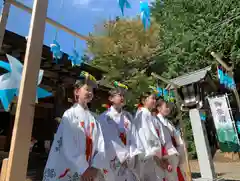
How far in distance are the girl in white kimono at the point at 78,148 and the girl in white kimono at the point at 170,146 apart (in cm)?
132

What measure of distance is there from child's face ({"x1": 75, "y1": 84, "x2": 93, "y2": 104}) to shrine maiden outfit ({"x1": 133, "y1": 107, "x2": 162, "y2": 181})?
3.26ft

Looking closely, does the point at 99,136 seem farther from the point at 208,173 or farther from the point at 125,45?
the point at 125,45

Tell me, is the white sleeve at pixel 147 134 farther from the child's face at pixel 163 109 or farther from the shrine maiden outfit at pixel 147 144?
the child's face at pixel 163 109

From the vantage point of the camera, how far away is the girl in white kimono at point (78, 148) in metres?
2.32

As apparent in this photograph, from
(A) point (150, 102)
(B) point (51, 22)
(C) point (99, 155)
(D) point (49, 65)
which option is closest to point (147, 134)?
(A) point (150, 102)

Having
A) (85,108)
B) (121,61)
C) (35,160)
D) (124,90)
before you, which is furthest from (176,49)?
(85,108)

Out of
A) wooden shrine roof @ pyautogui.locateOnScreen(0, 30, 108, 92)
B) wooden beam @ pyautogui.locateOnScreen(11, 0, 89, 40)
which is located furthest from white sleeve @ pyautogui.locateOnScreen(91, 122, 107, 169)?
wooden shrine roof @ pyautogui.locateOnScreen(0, 30, 108, 92)

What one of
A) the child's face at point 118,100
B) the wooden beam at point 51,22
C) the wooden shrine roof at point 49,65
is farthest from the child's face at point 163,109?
the wooden shrine roof at point 49,65

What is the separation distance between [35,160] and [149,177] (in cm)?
537

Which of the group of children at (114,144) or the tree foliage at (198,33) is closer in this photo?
the group of children at (114,144)

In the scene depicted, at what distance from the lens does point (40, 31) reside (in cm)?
186

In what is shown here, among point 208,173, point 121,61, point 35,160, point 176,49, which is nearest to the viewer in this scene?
point 208,173

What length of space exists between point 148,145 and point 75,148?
1.28m

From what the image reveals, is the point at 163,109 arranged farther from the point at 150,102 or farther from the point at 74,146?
the point at 74,146
